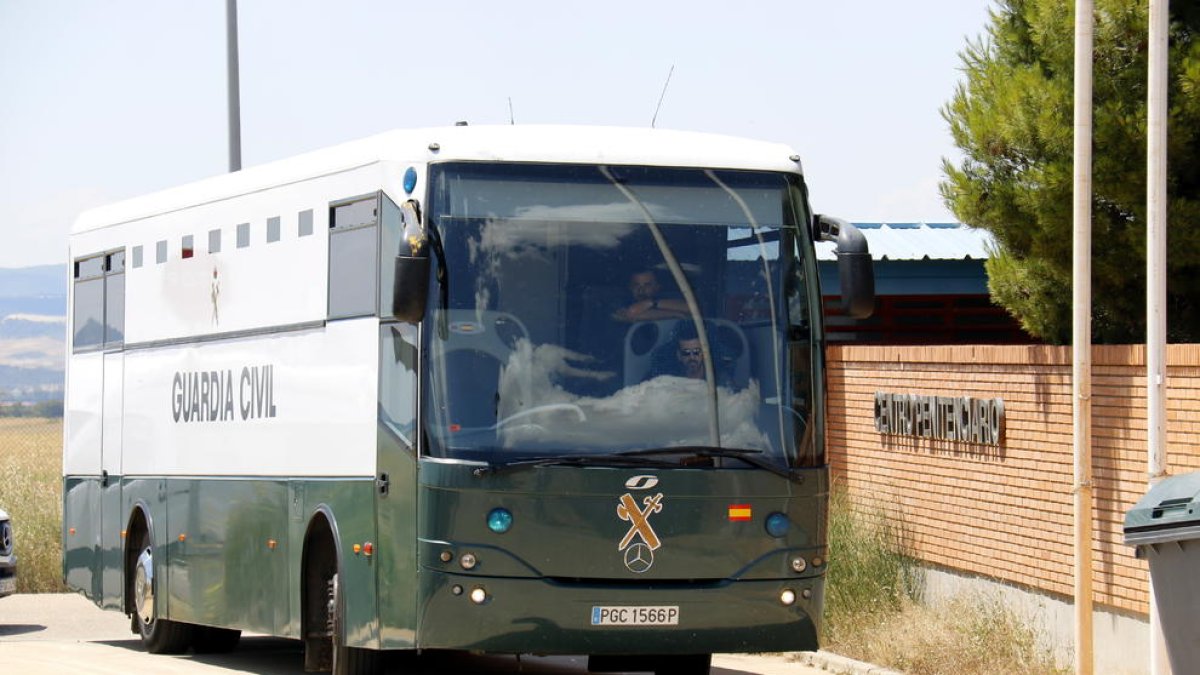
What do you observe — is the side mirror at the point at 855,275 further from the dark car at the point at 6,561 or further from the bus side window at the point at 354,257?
the dark car at the point at 6,561

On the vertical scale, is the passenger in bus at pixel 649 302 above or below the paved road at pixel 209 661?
above

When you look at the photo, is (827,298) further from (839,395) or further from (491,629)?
(491,629)

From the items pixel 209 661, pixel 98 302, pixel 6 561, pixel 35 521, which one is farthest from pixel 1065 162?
pixel 35 521

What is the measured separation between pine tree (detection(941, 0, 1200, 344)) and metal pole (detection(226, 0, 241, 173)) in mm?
10329

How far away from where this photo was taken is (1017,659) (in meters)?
14.6

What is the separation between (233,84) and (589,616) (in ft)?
47.6

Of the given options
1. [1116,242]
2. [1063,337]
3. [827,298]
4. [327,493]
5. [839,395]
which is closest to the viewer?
[327,493]

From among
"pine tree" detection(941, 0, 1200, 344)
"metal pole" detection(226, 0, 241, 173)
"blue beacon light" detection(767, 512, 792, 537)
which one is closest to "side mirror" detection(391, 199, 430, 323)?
"blue beacon light" detection(767, 512, 792, 537)

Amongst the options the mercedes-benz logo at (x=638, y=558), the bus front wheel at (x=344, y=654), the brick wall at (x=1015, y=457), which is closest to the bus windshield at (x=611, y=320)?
the mercedes-benz logo at (x=638, y=558)

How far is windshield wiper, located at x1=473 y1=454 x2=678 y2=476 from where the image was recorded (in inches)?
462

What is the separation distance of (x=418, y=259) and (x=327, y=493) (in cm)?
237

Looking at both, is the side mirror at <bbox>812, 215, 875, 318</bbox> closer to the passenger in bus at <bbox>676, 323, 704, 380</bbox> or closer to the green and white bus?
the green and white bus

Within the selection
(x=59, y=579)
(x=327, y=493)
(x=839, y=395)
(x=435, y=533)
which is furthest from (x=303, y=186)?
(x=59, y=579)

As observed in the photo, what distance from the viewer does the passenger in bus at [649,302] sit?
39.5 feet
